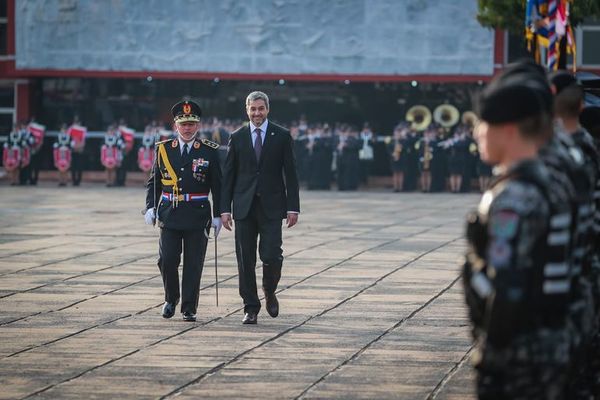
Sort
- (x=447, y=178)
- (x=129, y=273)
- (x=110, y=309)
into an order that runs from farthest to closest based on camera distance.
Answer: (x=447, y=178) → (x=129, y=273) → (x=110, y=309)

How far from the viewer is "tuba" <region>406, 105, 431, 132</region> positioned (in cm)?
4051

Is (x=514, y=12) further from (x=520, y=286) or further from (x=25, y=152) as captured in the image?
(x=25, y=152)

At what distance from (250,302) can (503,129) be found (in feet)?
22.7

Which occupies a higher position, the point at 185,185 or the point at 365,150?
the point at 365,150

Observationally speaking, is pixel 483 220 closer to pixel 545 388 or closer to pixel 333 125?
pixel 545 388

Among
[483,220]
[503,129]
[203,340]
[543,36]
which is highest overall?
[543,36]

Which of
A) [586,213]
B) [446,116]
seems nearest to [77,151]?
[446,116]

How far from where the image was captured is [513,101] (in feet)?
15.1

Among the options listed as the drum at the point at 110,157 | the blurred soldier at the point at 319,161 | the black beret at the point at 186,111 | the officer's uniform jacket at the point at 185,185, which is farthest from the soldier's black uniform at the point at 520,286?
the drum at the point at 110,157

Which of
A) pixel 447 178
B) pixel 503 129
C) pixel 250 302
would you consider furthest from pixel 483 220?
pixel 447 178

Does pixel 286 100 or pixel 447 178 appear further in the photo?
pixel 286 100

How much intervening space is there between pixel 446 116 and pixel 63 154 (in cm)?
1078

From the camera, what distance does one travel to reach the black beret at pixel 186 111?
11844 mm

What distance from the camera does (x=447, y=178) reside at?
3841 centimetres
